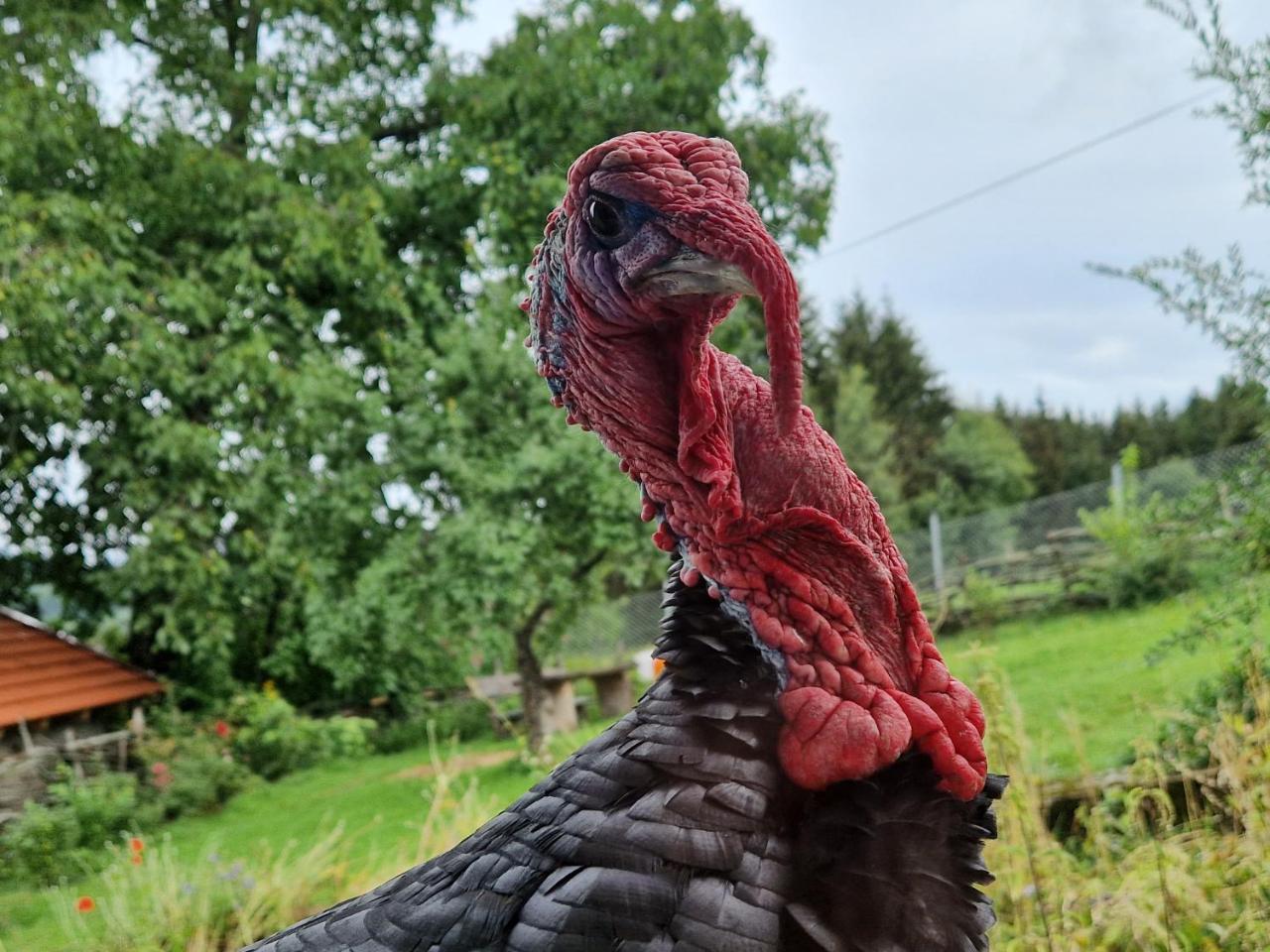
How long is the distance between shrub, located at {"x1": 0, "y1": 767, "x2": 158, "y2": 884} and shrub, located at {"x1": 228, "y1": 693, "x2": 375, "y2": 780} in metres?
1.25

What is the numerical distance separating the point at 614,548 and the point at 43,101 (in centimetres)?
612

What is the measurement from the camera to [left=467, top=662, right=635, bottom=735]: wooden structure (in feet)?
27.9

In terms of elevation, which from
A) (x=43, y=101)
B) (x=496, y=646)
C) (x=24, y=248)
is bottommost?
(x=496, y=646)

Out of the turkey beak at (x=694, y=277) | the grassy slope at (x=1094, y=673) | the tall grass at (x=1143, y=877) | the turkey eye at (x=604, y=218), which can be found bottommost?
the grassy slope at (x=1094, y=673)

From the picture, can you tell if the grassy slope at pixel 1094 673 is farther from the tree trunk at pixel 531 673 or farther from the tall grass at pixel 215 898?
the tree trunk at pixel 531 673

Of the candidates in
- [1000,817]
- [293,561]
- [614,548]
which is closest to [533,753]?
[614,548]

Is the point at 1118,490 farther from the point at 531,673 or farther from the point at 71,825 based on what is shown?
the point at 71,825

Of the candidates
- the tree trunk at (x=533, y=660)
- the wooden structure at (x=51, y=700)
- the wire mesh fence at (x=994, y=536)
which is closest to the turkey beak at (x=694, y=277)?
the tree trunk at (x=533, y=660)

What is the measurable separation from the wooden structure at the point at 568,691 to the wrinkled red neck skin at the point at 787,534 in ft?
22.6

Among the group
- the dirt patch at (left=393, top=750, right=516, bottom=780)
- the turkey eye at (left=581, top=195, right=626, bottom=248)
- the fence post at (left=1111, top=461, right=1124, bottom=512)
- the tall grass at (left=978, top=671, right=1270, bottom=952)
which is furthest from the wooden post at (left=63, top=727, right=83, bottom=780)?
the fence post at (left=1111, top=461, right=1124, bottom=512)

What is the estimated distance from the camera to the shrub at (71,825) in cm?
571

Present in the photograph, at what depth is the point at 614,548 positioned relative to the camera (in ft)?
22.1

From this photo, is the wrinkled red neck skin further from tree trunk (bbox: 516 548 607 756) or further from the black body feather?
tree trunk (bbox: 516 548 607 756)

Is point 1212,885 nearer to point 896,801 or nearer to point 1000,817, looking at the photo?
point 1000,817
